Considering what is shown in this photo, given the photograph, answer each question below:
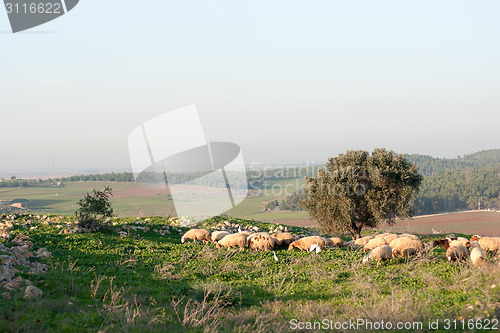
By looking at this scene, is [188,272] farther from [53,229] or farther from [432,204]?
[432,204]

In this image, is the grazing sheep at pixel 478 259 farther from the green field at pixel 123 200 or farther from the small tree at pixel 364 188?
the green field at pixel 123 200

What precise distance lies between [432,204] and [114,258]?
4037 inches

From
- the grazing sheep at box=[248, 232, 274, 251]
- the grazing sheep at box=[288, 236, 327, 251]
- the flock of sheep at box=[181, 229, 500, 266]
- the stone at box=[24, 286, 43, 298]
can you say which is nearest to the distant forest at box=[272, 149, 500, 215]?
the flock of sheep at box=[181, 229, 500, 266]

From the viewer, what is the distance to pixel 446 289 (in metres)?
13.2

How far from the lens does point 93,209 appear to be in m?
25.8

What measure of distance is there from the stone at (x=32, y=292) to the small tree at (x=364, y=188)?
21593mm

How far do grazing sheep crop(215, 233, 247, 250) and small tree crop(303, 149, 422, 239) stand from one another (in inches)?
406

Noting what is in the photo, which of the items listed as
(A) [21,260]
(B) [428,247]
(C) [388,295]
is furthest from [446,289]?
(A) [21,260]

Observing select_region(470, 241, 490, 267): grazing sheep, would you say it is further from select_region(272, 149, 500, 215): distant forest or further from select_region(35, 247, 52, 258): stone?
select_region(272, 149, 500, 215): distant forest

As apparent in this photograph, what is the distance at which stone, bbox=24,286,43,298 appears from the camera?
38.7ft

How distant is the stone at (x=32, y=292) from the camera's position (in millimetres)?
11784

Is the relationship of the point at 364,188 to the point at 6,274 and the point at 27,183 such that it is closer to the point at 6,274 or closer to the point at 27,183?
the point at 6,274

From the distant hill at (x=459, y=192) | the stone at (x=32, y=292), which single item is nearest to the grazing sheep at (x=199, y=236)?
the stone at (x=32, y=292)

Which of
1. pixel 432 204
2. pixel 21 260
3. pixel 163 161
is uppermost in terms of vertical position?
pixel 163 161
